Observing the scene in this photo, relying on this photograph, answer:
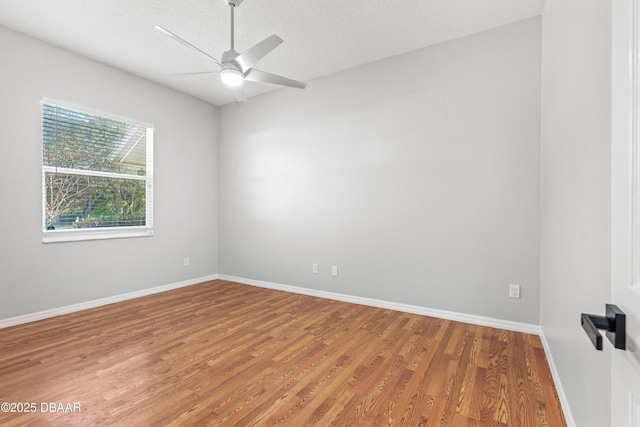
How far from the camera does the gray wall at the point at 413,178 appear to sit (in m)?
2.72

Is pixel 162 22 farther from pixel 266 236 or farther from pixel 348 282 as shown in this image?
pixel 348 282

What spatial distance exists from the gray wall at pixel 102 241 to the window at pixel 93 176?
10cm

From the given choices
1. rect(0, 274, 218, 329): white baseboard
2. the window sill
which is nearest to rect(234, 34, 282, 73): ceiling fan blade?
the window sill

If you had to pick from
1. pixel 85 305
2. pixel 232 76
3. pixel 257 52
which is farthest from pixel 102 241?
pixel 257 52

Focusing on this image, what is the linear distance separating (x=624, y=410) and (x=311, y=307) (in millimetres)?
2981

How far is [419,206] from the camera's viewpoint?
3.18m

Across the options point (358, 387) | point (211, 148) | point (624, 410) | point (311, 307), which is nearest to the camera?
point (624, 410)

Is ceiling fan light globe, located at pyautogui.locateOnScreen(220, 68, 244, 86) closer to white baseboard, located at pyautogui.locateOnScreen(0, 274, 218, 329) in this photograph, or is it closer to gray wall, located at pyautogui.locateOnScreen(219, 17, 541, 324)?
gray wall, located at pyautogui.locateOnScreen(219, 17, 541, 324)

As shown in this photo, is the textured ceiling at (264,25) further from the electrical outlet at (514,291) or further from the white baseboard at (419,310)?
the white baseboard at (419,310)

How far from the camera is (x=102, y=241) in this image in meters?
3.53

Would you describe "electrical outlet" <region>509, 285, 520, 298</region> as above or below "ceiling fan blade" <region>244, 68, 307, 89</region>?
below

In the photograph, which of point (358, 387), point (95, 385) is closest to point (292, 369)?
point (358, 387)

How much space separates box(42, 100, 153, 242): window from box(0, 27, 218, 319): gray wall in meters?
0.10

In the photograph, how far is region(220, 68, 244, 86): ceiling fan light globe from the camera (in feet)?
7.87
